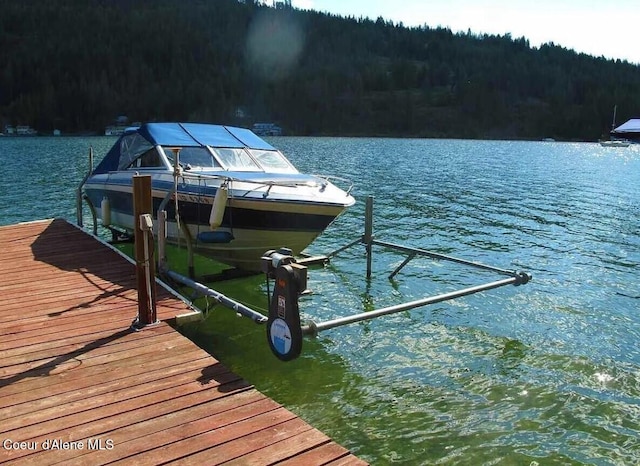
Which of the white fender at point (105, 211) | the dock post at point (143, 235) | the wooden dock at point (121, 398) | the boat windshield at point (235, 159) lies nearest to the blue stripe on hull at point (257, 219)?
the boat windshield at point (235, 159)

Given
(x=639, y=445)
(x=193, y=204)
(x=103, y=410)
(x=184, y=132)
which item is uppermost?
(x=184, y=132)

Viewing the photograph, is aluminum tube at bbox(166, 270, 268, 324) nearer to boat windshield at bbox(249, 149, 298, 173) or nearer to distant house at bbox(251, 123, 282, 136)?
boat windshield at bbox(249, 149, 298, 173)

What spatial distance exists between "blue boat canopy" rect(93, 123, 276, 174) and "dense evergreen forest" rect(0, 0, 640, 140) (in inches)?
5586

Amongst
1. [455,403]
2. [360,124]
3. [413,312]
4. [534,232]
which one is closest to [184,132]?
[413,312]

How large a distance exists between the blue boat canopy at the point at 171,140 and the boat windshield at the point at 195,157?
157 mm

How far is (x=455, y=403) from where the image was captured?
23.2 feet

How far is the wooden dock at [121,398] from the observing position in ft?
13.6

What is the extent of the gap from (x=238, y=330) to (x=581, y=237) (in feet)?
46.0

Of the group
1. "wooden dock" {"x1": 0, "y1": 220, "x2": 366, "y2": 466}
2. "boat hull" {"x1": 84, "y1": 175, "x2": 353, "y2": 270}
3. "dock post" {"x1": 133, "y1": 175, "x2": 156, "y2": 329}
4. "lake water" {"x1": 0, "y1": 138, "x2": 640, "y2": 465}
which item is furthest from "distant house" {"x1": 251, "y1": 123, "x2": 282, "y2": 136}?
"dock post" {"x1": 133, "y1": 175, "x2": 156, "y2": 329}

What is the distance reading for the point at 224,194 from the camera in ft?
30.3

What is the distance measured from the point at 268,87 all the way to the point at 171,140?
168 metres

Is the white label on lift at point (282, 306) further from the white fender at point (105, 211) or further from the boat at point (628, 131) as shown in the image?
the boat at point (628, 131)

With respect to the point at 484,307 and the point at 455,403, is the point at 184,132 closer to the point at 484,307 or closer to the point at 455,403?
the point at 484,307

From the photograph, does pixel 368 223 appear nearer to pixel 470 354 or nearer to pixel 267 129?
pixel 470 354
